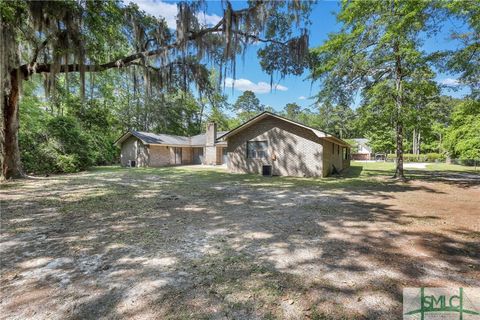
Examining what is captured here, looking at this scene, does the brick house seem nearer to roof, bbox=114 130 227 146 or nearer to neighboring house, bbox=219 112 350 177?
neighboring house, bbox=219 112 350 177

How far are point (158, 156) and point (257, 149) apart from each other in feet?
37.6

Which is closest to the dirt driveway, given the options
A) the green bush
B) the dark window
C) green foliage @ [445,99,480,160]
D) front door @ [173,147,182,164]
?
the dark window

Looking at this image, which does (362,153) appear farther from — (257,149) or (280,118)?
(280,118)

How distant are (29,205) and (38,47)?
6203 millimetres

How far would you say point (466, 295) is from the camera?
2568 mm

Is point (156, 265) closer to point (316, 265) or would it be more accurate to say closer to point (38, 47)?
point (316, 265)

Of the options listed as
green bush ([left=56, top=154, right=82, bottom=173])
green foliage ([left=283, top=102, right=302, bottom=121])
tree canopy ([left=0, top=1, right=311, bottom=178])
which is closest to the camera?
tree canopy ([left=0, top=1, right=311, bottom=178])

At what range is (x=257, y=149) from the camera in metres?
15.9

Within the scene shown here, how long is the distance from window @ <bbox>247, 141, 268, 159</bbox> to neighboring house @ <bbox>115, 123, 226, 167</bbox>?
5660mm

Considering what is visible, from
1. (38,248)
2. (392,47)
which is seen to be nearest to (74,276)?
(38,248)

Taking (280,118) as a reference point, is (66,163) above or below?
below

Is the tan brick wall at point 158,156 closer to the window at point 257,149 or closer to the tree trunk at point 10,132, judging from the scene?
the window at point 257,149

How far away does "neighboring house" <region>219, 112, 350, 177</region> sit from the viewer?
14.1 meters

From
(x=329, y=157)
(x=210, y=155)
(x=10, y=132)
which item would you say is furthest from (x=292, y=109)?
(x=10, y=132)
